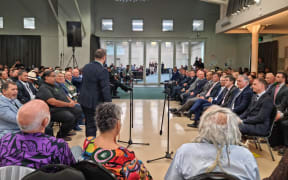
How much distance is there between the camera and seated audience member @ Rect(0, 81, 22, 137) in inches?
131

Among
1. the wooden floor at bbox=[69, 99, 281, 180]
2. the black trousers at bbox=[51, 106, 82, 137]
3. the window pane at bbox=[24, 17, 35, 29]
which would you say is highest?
the window pane at bbox=[24, 17, 35, 29]

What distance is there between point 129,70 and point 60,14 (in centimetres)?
495

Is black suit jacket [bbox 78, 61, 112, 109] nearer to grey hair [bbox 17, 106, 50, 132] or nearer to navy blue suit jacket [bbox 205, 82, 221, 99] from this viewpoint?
grey hair [bbox 17, 106, 50, 132]

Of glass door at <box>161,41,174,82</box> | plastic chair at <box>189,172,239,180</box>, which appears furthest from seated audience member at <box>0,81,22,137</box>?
glass door at <box>161,41,174,82</box>

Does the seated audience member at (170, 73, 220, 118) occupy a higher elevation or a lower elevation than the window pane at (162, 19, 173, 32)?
lower

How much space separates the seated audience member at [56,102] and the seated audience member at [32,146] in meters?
2.83

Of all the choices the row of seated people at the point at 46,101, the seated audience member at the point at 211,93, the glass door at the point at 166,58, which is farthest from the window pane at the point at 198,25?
the row of seated people at the point at 46,101

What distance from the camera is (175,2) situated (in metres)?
15.7

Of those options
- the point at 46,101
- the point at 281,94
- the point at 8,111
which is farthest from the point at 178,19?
the point at 8,111

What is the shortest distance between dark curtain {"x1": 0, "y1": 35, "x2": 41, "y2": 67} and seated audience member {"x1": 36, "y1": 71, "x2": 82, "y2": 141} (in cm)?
1172

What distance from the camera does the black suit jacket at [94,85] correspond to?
12.3ft

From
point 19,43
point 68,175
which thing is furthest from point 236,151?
point 19,43

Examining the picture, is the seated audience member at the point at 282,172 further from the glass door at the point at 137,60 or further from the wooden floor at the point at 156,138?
the glass door at the point at 137,60

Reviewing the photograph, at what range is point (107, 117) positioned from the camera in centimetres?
206
